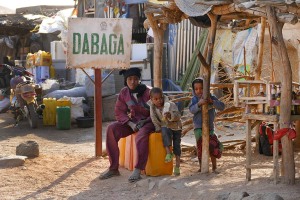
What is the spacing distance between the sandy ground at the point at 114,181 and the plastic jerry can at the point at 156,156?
0.17 meters

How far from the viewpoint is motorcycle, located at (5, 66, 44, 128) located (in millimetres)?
13430

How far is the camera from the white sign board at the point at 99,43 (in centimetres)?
953

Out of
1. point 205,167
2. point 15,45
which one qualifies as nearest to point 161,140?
point 205,167

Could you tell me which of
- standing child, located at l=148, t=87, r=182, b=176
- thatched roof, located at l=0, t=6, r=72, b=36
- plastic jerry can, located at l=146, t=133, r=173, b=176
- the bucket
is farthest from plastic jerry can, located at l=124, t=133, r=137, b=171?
thatched roof, located at l=0, t=6, r=72, b=36

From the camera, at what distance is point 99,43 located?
379 inches

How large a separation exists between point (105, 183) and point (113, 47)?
8.46 ft

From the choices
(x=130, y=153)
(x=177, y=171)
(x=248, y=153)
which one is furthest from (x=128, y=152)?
(x=248, y=153)

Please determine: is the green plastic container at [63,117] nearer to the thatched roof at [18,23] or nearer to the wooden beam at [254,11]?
the wooden beam at [254,11]

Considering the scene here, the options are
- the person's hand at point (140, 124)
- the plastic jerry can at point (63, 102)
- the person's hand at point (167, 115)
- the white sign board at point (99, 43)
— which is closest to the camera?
the person's hand at point (167, 115)

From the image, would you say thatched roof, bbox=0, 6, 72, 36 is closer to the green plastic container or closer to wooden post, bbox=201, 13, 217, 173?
the green plastic container

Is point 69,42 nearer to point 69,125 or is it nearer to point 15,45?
point 69,125

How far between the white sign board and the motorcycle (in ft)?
13.5

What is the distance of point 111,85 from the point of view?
14.7 m

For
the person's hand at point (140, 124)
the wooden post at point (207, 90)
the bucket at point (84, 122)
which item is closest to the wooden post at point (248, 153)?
the wooden post at point (207, 90)
